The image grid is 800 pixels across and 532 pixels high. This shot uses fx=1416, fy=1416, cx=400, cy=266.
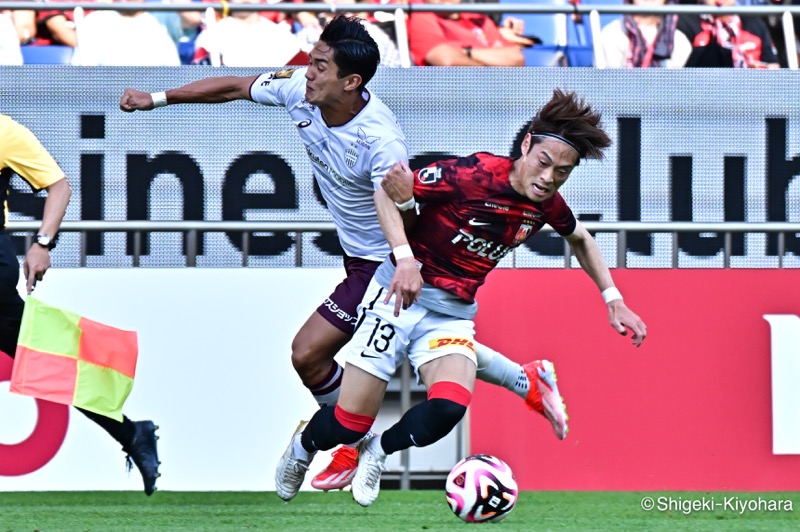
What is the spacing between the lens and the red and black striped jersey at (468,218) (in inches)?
238

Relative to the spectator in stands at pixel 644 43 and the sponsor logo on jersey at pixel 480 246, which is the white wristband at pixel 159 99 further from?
the spectator in stands at pixel 644 43

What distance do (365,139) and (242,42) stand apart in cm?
279

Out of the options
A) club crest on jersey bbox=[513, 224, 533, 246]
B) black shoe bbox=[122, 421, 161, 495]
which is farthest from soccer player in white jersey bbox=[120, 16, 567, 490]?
black shoe bbox=[122, 421, 161, 495]

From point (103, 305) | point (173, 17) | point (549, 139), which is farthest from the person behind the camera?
point (173, 17)

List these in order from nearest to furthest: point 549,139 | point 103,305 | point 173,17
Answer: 1. point 549,139
2. point 103,305
3. point 173,17

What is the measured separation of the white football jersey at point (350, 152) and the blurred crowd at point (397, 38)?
1.87 metres

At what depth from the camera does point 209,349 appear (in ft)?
26.8

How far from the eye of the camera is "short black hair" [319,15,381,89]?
6344 millimetres

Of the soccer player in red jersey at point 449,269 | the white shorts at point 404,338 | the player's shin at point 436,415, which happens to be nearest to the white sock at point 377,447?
the soccer player in red jersey at point 449,269

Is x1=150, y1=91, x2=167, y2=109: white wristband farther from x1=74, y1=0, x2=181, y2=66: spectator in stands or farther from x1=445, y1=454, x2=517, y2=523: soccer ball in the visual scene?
x1=445, y1=454, x2=517, y2=523: soccer ball

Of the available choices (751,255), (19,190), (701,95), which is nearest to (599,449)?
(751,255)

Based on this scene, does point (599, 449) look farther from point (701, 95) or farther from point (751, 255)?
point (701, 95)

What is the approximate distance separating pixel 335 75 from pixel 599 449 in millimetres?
2954

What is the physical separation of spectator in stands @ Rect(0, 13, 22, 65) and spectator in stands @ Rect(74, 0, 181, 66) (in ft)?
1.21
